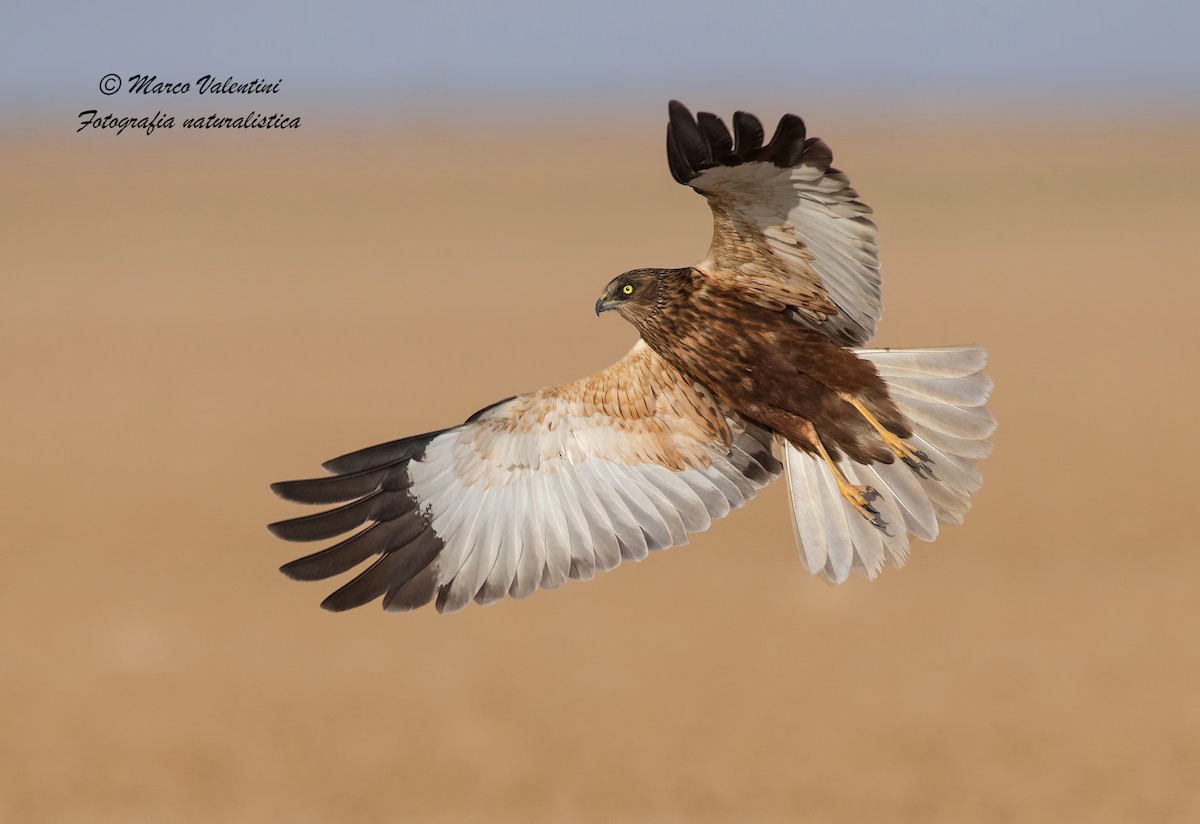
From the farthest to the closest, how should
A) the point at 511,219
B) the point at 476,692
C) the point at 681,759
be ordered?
the point at 511,219 → the point at 476,692 → the point at 681,759

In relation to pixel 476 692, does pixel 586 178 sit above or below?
above

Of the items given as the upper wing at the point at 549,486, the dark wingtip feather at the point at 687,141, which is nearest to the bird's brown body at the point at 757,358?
the upper wing at the point at 549,486

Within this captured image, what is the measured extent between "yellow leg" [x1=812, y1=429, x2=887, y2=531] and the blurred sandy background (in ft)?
25.1

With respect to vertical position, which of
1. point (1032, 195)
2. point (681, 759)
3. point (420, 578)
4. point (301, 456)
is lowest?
point (681, 759)

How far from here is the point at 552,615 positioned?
62.9ft

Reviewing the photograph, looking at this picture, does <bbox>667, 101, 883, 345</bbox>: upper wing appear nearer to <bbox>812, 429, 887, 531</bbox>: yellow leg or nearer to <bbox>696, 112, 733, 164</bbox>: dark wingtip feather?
<bbox>696, 112, 733, 164</bbox>: dark wingtip feather

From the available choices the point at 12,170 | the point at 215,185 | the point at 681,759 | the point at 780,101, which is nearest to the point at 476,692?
the point at 681,759

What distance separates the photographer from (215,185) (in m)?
64.6

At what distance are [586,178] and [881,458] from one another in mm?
61022

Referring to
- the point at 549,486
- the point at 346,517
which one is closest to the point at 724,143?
the point at 549,486

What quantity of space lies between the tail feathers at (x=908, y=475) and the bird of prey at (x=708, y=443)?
0.4 inches

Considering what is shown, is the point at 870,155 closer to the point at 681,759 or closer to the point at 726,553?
the point at 726,553

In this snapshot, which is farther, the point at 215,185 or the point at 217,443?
the point at 215,185

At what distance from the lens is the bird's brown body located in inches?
273
